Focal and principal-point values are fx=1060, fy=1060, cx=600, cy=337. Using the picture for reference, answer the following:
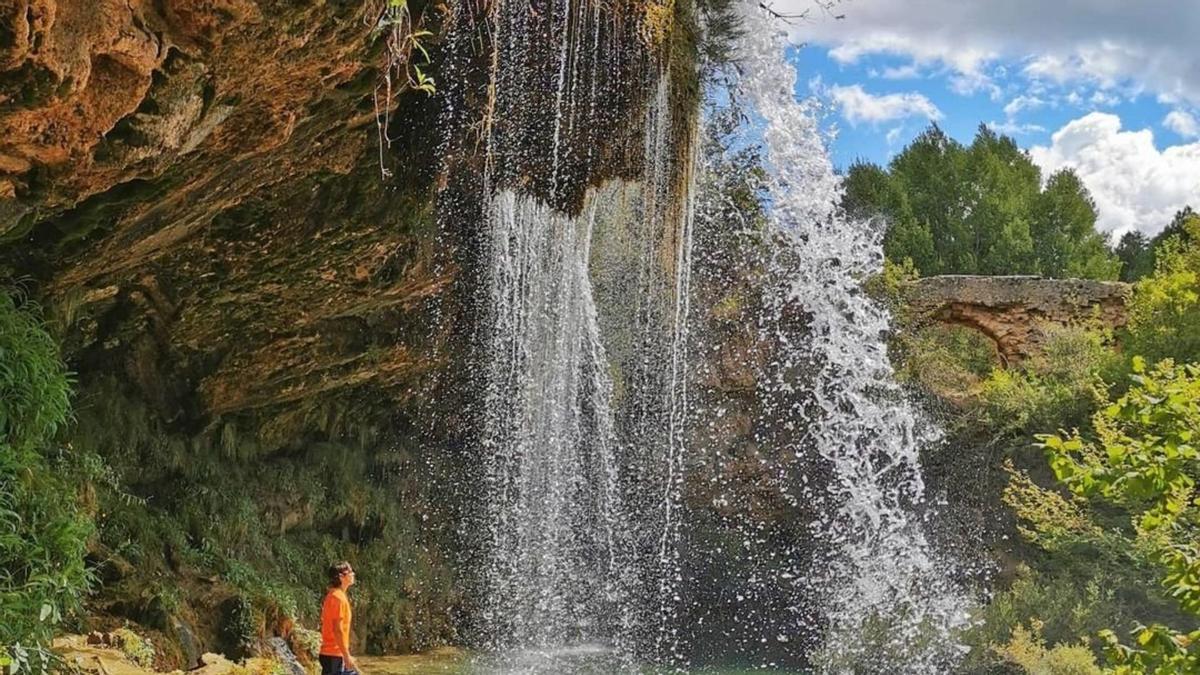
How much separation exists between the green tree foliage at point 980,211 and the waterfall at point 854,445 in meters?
10.8

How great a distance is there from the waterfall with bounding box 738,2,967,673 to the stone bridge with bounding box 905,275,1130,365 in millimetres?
1348

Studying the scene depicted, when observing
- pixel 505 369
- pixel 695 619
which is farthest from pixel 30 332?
pixel 695 619

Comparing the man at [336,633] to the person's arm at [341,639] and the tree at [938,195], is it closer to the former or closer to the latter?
the person's arm at [341,639]

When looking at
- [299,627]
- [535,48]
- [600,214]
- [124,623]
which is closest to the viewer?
[535,48]

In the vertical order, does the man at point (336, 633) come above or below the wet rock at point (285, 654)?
above

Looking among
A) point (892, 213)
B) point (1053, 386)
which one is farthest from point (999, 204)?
point (1053, 386)

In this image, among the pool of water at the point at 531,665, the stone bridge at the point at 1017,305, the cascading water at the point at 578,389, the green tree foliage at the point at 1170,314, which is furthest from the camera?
the stone bridge at the point at 1017,305

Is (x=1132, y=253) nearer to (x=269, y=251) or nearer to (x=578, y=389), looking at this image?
(x=578, y=389)

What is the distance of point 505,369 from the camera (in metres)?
14.0

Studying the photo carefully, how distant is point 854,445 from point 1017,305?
4.84 m

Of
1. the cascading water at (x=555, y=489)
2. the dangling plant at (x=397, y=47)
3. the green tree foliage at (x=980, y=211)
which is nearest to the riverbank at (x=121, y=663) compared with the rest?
the dangling plant at (x=397, y=47)

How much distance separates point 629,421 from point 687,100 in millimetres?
8492

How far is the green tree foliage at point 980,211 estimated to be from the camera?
26.0m

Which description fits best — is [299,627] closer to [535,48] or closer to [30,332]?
[30,332]
